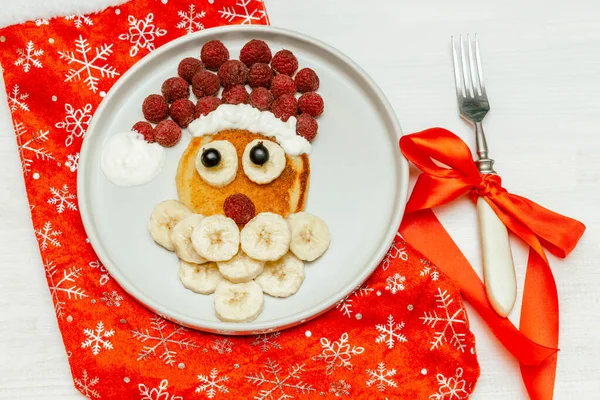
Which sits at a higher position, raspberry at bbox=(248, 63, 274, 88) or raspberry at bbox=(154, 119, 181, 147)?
raspberry at bbox=(248, 63, 274, 88)

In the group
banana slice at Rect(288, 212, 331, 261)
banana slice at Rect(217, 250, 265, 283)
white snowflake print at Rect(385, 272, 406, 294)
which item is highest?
banana slice at Rect(288, 212, 331, 261)

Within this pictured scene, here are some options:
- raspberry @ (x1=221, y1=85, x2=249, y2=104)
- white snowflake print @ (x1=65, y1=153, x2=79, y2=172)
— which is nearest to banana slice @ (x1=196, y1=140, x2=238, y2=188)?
raspberry @ (x1=221, y1=85, x2=249, y2=104)

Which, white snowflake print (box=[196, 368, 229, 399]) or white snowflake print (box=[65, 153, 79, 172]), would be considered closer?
white snowflake print (box=[196, 368, 229, 399])

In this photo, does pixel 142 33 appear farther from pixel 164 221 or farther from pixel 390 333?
pixel 390 333

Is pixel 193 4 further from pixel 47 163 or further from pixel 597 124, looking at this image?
pixel 597 124

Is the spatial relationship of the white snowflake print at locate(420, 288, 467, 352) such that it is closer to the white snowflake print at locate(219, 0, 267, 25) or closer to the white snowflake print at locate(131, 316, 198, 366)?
the white snowflake print at locate(131, 316, 198, 366)

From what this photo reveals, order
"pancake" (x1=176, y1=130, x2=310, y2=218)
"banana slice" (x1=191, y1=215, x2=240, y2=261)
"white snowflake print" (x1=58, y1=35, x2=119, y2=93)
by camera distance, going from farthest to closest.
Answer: "white snowflake print" (x1=58, y1=35, x2=119, y2=93), "pancake" (x1=176, y1=130, x2=310, y2=218), "banana slice" (x1=191, y1=215, x2=240, y2=261)

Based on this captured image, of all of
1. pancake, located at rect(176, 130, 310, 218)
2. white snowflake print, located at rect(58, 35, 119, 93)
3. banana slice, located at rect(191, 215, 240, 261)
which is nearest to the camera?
banana slice, located at rect(191, 215, 240, 261)

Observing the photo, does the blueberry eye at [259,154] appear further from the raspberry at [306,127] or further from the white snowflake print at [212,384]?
the white snowflake print at [212,384]
